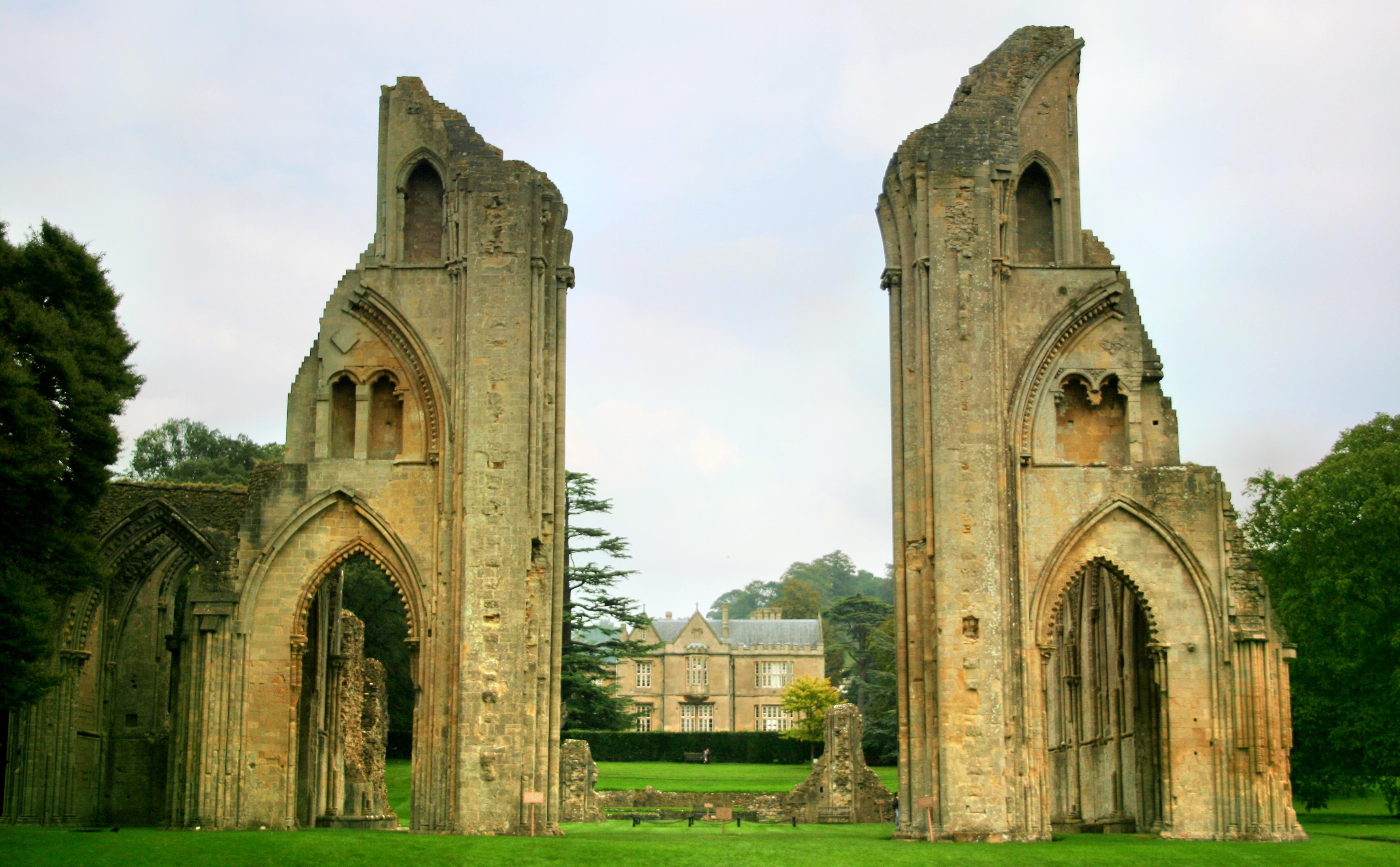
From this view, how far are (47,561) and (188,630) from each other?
2.84 m

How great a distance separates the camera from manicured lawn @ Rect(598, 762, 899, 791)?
39.1 metres

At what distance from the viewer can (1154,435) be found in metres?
23.1

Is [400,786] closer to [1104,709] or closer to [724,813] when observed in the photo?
[724,813]

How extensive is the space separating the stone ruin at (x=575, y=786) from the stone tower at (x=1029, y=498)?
1053 cm

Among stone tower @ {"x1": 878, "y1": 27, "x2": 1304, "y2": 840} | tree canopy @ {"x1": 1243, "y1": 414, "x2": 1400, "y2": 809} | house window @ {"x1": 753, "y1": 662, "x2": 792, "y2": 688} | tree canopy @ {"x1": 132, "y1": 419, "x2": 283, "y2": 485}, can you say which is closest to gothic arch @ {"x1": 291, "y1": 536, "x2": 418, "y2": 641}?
stone tower @ {"x1": 878, "y1": 27, "x2": 1304, "y2": 840}

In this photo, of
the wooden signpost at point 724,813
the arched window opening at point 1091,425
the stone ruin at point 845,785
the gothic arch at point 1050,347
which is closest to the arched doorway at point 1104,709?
the arched window opening at point 1091,425

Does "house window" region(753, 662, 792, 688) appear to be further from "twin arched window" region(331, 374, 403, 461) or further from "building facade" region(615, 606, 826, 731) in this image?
"twin arched window" region(331, 374, 403, 461)

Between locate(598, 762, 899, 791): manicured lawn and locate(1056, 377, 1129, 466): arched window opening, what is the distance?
1654 cm

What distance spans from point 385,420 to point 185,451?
33.0 meters

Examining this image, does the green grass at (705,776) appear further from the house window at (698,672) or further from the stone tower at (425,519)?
the house window at (698,672)

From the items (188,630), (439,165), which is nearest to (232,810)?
(188,630)

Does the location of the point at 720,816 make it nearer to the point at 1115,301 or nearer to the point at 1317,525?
the point at 1317,525

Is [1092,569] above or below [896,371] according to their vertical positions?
below

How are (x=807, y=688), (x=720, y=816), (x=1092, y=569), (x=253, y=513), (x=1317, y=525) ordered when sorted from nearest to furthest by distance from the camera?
1. (x=253, y=513)
2. (x=1092, y=569)
3. (x=1317, y=525)
4. (x=720, y=816)
5. (x=807, y=688)
